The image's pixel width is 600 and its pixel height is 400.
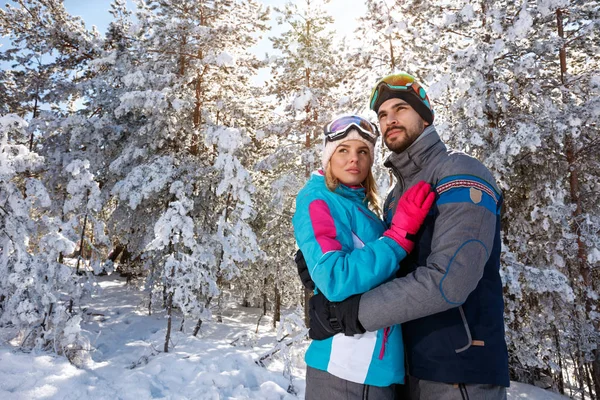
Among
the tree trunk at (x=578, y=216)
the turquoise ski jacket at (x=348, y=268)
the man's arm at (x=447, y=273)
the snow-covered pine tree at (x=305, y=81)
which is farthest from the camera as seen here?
the snow-covered pine tree at (x=305, y=81)

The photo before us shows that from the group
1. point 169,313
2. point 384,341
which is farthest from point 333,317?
point 169,313

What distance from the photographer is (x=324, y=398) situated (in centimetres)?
227

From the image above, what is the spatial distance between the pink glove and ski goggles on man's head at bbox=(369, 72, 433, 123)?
0.74 m

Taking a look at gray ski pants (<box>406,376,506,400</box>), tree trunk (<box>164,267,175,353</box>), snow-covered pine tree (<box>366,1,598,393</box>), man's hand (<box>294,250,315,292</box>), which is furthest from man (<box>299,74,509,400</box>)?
tree trunk (<box>164,267,175,353</box>)

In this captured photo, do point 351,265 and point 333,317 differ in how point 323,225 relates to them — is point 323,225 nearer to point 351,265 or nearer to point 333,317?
point 351,265

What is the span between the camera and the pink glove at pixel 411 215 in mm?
2193

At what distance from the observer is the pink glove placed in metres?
2.19

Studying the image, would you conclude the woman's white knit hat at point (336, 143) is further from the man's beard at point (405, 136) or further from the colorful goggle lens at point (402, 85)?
the colorful goggle lens at point (402, 85)

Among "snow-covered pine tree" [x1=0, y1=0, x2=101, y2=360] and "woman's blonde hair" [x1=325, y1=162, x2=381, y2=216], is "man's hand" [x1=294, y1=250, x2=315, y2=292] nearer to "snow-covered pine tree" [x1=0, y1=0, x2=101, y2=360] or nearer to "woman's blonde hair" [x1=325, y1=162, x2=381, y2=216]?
"woman's blonde hair" [x1=325, y1=162, x2=381, y2=216]

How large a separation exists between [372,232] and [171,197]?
11161mm

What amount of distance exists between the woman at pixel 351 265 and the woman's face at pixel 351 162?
112 millimetres

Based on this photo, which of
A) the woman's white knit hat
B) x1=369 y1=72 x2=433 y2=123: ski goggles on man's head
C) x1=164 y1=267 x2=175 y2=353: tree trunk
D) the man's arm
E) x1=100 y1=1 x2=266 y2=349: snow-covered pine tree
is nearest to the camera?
the man's arm

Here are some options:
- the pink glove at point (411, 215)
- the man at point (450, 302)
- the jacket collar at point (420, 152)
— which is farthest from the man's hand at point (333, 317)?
the jacket collar at point (420, 152)

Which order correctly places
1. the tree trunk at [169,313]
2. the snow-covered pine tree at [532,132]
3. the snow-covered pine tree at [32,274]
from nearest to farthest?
1. the snow-covered pine tree at [32,274]
2. the snow-covered pine tree at [532,132]
3. the tree trunk at [169,313]
